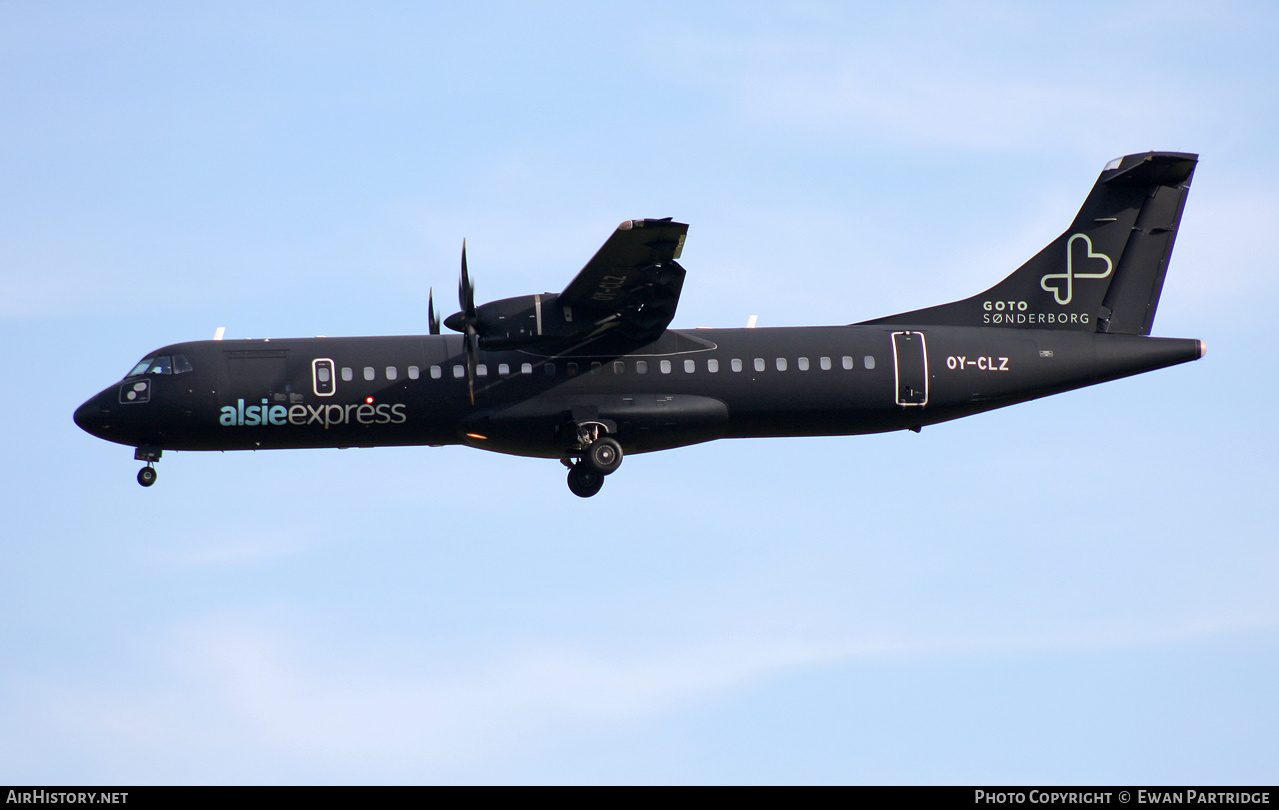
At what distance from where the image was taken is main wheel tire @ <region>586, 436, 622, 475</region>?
3225 cm

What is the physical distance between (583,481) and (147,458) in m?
9.53

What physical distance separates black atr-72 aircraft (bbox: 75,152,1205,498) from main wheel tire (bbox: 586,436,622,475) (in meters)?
0.04

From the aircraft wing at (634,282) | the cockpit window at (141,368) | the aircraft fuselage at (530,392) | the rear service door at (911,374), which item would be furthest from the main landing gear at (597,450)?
the cockpit window at (141,368)

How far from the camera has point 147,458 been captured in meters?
32.5

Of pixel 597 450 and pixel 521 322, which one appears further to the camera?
pixel 597 450

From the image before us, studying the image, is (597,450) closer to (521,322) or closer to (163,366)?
(521,322)

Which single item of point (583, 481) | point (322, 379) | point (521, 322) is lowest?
point (583, 481)

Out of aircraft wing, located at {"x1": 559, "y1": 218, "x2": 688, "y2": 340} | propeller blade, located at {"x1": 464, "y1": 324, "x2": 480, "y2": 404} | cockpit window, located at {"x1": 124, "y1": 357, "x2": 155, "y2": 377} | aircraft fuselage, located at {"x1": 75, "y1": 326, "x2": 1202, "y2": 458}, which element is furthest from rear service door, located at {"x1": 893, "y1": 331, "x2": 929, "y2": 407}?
cockpit window, located at {"x1": 124, "y1": 357, "x2": 155, "y2": 377}

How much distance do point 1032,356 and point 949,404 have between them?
93.1 inches

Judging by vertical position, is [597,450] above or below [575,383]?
below

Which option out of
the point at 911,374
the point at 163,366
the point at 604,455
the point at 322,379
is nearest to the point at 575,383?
the point at 604,455

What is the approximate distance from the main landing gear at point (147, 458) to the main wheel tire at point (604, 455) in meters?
9.43
